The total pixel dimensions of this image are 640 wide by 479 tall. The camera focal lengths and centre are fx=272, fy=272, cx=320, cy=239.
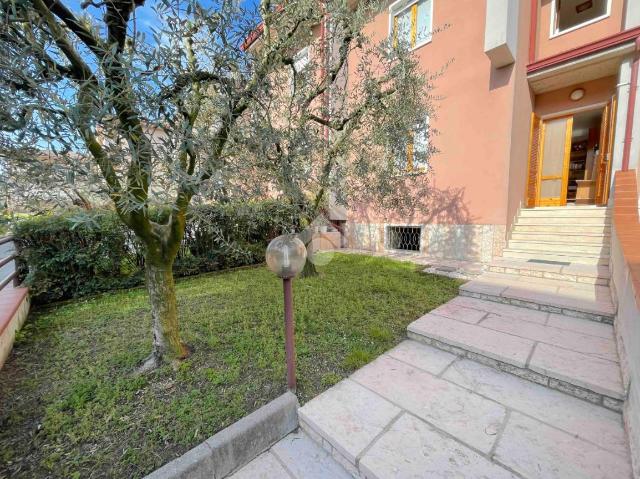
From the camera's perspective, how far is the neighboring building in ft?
18.1

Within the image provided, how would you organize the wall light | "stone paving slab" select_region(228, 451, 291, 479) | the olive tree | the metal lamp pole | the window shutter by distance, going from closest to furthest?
the olive tree, "stone paving slab" select_region(228, 451, 291, 479), the metal lamp pole, the wall light, the window shutter

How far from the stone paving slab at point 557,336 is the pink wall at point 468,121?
3482 mm

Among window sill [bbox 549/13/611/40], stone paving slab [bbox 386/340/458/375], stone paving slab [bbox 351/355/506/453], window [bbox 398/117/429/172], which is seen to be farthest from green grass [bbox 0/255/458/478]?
window sill [bbox 549/13/611/40]

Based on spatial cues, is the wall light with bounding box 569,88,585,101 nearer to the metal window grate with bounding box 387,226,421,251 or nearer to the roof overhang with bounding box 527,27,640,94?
the roof overhang with bounding box 527,27,640,94

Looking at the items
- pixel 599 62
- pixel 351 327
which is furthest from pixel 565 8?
pixel 351 327

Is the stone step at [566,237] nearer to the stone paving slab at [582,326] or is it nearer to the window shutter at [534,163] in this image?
the window shutter at [534,163]

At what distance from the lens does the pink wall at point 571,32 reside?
580cm

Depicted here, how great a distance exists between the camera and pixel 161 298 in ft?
8.01

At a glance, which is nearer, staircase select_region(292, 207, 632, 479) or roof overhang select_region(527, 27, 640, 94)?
staircase select_region(292, 207, 632, 479)

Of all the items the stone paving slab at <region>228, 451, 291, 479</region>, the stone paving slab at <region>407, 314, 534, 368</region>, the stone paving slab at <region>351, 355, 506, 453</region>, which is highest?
the stone paving slab at <region>407, 314, 534, 368</region>

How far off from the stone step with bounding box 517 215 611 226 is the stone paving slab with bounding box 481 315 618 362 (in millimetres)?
4001

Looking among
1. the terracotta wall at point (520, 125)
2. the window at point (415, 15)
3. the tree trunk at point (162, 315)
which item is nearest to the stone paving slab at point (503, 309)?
the terracotta wall at point (520, 125)

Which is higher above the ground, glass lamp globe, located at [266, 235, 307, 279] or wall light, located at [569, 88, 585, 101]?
wall light, located at [569, 88, 585, 101]

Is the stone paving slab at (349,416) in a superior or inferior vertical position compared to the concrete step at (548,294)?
inferior
